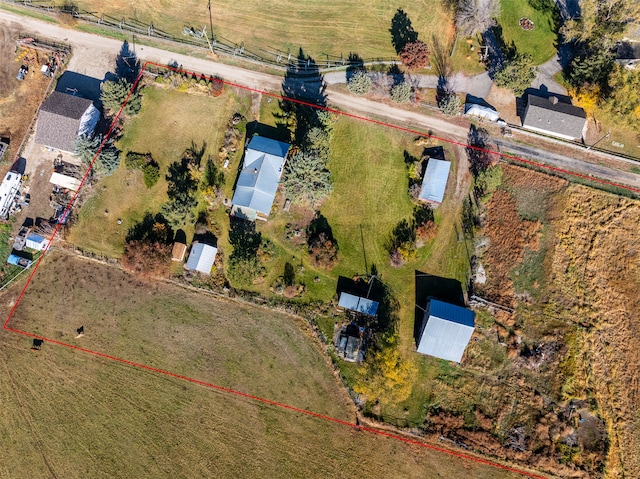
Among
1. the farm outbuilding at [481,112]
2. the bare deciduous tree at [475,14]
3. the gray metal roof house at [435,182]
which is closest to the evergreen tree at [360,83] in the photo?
the gray metal roof house at [435,182]

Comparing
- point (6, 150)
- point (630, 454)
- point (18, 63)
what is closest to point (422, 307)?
point (630, 454)

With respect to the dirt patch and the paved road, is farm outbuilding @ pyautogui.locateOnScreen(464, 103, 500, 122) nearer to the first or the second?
the paved road

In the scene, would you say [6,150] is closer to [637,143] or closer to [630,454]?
[637,143]

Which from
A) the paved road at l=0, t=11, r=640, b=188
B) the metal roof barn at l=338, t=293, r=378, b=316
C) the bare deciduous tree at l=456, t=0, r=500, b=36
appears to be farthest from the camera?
the paved road at l=0, t=11, r=640, b=188

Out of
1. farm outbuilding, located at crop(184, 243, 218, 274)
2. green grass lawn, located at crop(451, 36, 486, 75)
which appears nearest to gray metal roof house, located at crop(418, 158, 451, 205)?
green grass lawn, located at crop(451, 36, 486, 75)

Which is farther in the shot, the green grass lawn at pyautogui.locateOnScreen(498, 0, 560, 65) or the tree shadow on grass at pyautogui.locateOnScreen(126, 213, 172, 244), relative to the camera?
the green grass lawn at pyautogui.locateOnScreen(498, 0, 560, 65)

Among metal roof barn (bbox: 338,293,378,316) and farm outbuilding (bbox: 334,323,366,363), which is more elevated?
metal roof barn (bbox: 338,293,378,316)

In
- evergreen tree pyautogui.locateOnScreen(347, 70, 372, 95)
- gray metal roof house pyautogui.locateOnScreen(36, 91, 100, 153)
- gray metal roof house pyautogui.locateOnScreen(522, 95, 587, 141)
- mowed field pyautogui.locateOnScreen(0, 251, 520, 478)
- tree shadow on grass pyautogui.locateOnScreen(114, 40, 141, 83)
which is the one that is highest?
gray metal roof house pyautogui.locateOnScreen(522, 95, 587, 141)
